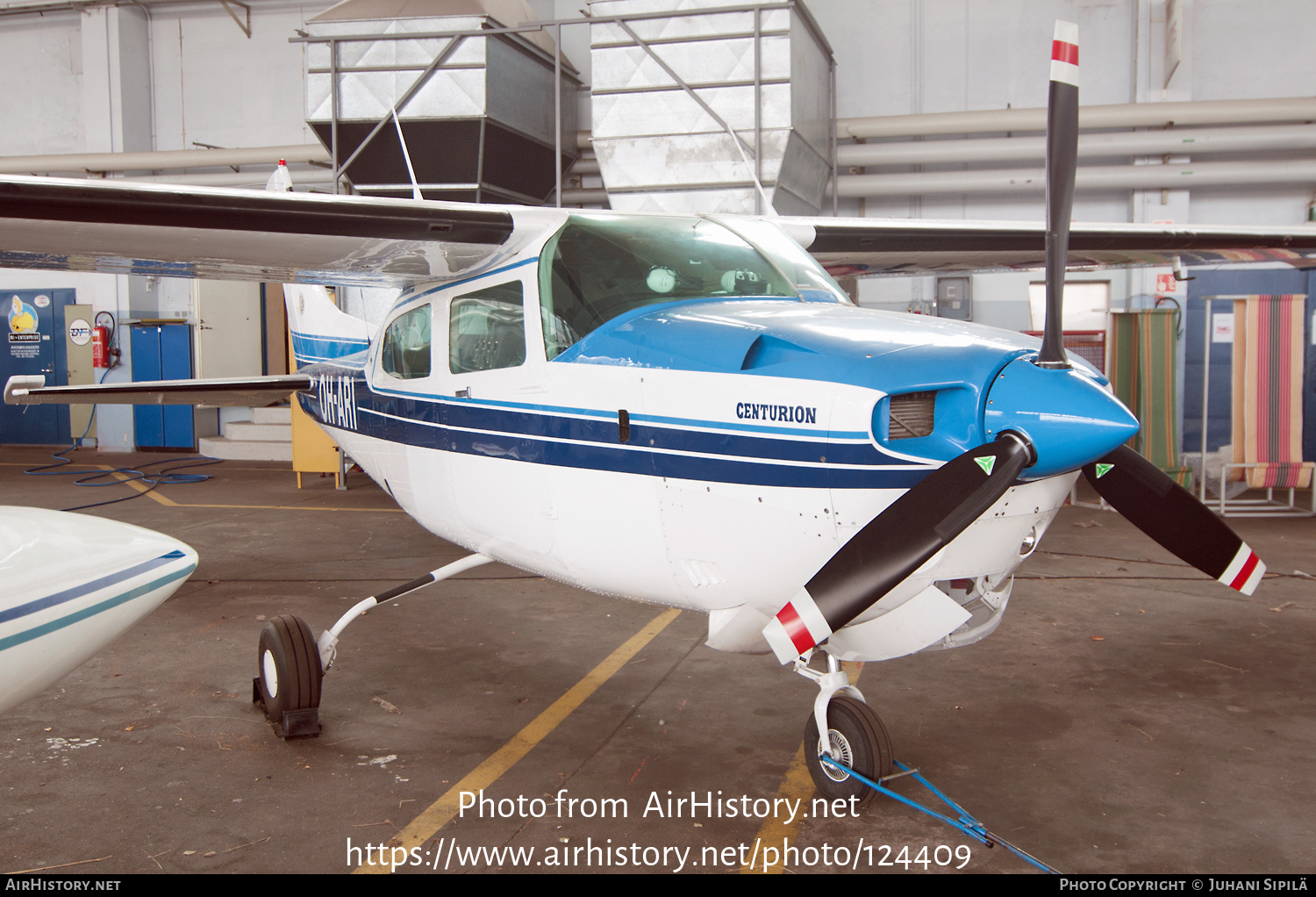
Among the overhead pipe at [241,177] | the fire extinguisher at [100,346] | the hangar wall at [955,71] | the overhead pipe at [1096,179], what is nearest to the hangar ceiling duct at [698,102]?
the overhead pipe at [1096,179]

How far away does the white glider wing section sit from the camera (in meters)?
3.06

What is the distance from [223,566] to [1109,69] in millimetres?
11109

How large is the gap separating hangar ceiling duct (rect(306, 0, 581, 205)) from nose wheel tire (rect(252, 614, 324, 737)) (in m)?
6.85

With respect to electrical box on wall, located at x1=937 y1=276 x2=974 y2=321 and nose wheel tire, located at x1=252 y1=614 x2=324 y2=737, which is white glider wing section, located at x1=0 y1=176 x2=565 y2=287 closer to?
nose wheel tire, located at x1=252 y1=614 x2=324 y2=737

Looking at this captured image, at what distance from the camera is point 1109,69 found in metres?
→ 11.0

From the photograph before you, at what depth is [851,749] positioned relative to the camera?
306cm

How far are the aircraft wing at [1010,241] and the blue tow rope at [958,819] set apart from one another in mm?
2549

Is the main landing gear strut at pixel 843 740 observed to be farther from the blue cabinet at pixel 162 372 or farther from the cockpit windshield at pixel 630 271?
the blue cabinet at pixel 162 372

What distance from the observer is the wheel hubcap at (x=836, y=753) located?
3.05 m

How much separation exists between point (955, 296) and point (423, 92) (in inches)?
258
